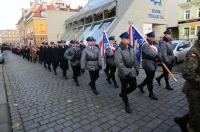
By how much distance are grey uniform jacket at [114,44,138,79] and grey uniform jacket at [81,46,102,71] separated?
1.74m

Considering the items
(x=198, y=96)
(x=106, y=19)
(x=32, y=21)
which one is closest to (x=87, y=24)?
(x=106, y=19)

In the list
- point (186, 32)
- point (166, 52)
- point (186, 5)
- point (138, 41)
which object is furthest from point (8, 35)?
point (166, 52)

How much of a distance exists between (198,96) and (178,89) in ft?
13.6

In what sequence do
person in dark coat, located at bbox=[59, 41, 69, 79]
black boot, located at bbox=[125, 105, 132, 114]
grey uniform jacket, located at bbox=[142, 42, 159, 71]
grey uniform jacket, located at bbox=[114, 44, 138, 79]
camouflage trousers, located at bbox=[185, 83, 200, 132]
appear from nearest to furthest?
1. camouflage trousers, located at bbox=[185, 83, 200, 132]
2. grey uniform jacket, located at bbox=[114, 44, 138, 79]
3. black boot, located at bbox=[125, 105, 132, 114]
4. grey uniform jacket, located at bbox=[142, 42, 159, 71]
5. person in dark coat, located at bbox=[59, 41, 69, 79]

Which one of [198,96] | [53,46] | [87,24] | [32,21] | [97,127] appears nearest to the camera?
[198,96]

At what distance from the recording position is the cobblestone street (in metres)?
4.12

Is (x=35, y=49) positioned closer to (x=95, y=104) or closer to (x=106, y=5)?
(x=106, y=5)

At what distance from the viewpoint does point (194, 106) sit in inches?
109

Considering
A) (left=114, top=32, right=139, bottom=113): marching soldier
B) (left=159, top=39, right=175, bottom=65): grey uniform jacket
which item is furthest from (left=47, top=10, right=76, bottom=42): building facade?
(left=114, top=32, right=139, bottom=113): marching soldier

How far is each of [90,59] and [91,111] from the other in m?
1.98

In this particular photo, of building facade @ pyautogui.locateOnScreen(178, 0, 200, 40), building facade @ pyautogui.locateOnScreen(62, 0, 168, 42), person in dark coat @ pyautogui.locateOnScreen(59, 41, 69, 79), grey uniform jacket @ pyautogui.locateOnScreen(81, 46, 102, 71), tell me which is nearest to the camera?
grey uniform jacket @ pyautogui.locateOnScreen(81, 46, 102, 71)

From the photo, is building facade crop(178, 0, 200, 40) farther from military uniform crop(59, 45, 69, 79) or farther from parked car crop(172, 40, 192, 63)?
military uniform crop(59, 45, 69, 79)

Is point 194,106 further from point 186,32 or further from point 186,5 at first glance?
point 186,5

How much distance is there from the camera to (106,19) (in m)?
22.7
